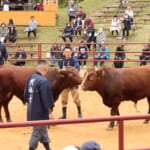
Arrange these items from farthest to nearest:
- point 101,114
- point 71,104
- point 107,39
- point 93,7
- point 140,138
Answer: point 93,7
point 107,39
point 71,104
point 101,114
point 140,138

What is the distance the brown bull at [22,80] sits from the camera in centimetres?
957

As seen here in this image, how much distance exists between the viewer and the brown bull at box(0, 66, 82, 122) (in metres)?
9.57

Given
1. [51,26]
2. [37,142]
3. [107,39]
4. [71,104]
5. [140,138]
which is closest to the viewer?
[37,142]

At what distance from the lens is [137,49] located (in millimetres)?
20359

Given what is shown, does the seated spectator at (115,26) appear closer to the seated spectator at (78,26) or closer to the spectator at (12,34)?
the seated spectator at (78,26)

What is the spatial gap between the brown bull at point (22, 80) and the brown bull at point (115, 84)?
1.03 ft

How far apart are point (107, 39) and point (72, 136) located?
15173 mm

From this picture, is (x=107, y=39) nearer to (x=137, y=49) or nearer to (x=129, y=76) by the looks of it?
(x=137, y=49)

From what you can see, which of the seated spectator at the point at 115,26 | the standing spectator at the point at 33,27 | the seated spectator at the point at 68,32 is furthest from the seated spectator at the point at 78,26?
the standing spectator at the point at 33,27

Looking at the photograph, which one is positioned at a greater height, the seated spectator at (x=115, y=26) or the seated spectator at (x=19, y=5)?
the seated spectator at (x=19, y=5)

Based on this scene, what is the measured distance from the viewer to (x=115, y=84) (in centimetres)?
953

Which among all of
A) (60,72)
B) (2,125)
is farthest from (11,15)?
(2,125)

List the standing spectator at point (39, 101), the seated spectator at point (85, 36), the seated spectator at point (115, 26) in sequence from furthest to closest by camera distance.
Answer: the seated spectator at point (115, 26)
the seated spectator at point (85, 36)
the standing spectator at point (39, 101)

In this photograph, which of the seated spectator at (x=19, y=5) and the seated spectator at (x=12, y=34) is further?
the seated spectator at (x=19, y=5)
